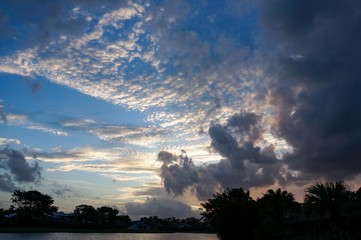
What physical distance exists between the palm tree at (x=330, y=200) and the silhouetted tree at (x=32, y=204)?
436ft

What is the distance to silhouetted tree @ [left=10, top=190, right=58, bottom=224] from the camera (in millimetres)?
154625

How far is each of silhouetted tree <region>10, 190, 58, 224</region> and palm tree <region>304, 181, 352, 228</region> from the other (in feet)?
436

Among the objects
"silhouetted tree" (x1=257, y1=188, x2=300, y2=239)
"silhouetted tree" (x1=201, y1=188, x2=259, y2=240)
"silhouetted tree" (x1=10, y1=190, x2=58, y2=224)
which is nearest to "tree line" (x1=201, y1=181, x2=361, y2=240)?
"silhouetted tree" (x1=201, y1=188, x2=259, y2=240)

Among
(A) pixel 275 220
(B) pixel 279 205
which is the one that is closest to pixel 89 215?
(B) pixel 279 205

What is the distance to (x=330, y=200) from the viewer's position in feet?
141

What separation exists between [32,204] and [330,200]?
13861 cm

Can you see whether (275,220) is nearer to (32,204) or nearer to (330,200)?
(330,200)

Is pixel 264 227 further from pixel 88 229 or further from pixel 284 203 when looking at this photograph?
pixel 88 229

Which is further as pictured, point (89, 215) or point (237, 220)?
point (89, 215)

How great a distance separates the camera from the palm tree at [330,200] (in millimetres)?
42219

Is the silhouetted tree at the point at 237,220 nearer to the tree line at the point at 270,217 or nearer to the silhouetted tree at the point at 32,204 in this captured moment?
the tree line at the point at 270,217

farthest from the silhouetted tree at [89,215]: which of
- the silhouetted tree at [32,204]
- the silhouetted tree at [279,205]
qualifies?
the silhouetted tree at [279,205]

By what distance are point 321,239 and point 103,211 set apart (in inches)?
7112

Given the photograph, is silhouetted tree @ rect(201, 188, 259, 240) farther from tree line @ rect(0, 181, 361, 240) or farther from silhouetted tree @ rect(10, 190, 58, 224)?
silhouetted tree @ rect(10, 190, 58, 224)
